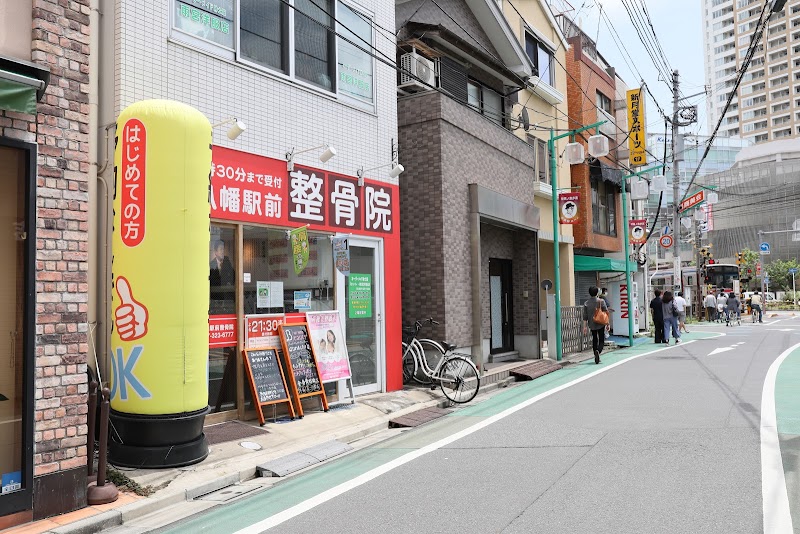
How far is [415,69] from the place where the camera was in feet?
42.6

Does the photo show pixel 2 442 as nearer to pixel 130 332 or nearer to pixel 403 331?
pixel 130 332

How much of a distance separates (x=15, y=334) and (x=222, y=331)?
292cm

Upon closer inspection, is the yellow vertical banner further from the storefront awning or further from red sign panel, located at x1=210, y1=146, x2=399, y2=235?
the storefront awning

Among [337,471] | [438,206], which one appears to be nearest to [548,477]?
[337,471]

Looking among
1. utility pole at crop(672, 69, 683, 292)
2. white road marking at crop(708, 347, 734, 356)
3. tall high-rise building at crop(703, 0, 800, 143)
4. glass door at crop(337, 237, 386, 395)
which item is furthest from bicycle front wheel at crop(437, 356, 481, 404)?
tall high-rise building at crop(703, 0, 800, 143)

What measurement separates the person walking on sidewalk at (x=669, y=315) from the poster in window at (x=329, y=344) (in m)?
15.4

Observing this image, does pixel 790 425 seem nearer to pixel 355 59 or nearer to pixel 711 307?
pixel 355 59

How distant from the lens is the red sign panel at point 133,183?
20.3 ft

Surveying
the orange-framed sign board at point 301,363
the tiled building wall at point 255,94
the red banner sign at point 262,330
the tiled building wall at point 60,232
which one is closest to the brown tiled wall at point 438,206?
the tiled building wall at point 255,94

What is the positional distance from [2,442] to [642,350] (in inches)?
710

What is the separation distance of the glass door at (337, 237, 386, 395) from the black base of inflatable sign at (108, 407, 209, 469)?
13.0ft

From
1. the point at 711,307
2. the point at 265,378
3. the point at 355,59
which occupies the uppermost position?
the point at 355,59

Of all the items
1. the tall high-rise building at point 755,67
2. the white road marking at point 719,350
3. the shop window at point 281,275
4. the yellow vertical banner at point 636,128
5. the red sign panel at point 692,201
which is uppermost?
the tall high-rise building at point 755,67

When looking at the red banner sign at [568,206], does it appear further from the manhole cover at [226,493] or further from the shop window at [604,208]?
the manhole cover at [226,493]
